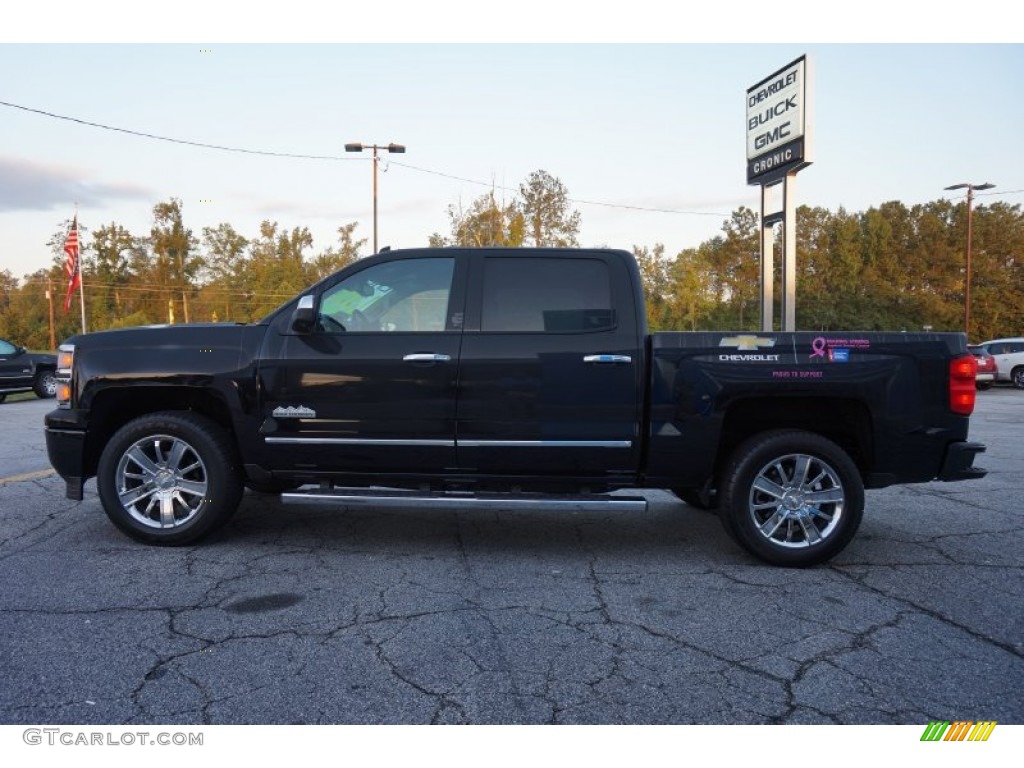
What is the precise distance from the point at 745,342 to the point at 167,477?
12.3ft

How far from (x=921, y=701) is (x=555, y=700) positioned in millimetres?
→ 1377

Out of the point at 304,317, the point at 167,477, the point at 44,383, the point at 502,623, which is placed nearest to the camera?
the point at 502,623

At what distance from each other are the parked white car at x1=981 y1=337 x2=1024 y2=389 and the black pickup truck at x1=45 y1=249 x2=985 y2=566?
2099 centimetres

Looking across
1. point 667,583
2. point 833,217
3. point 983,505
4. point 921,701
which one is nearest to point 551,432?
point 667,583

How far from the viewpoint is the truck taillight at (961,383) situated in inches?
175

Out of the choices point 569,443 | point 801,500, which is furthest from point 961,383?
point 569,443

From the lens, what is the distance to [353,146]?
29031 millimetres

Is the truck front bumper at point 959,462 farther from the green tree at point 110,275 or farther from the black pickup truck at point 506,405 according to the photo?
the green tree at point 110,275

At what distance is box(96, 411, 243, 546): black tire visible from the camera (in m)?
4.80

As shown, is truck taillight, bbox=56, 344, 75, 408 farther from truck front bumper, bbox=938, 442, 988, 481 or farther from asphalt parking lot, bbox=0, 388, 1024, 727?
truck front bumper, bbox=938, 442, 988, 481

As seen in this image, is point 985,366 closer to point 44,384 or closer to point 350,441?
point 350,441

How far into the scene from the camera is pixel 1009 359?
72.3 ft

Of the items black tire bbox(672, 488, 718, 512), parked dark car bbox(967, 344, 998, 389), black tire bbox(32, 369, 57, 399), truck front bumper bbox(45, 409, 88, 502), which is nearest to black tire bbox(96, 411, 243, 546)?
truck front bumper bbox(45, 409, 88, 502)

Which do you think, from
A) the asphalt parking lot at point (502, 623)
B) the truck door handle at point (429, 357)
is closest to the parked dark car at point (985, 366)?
the asphalt parking lot at point (502, 623)
